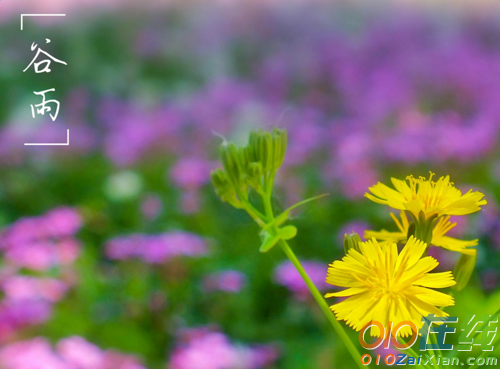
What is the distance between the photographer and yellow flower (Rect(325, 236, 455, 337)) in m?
0.15

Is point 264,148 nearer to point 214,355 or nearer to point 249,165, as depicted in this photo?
point 249,165

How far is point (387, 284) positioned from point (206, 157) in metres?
0.96

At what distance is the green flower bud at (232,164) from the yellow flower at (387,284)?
48 millimetres

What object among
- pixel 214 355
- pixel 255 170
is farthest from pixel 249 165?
pixel 214 355

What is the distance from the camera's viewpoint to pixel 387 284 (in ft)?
0.50

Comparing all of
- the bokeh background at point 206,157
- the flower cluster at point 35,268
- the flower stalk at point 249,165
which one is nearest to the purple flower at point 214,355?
the bokeh background at point 206,157

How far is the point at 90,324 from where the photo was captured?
Result: 629 millimetres

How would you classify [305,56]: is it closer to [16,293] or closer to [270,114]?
[270,114]

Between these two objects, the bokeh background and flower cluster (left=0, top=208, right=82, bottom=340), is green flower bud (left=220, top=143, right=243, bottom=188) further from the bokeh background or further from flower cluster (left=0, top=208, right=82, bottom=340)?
flower cluster (left=0, top=208, right=82, bottom=340)

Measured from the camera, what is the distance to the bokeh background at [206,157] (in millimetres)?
604

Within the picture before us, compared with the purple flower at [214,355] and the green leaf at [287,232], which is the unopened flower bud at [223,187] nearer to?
the green leaf at [287,232]

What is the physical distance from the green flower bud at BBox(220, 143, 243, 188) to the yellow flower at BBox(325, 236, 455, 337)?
5 cm

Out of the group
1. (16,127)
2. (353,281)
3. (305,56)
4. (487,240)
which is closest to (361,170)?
(487,240)

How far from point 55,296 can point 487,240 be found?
1.67 feet
